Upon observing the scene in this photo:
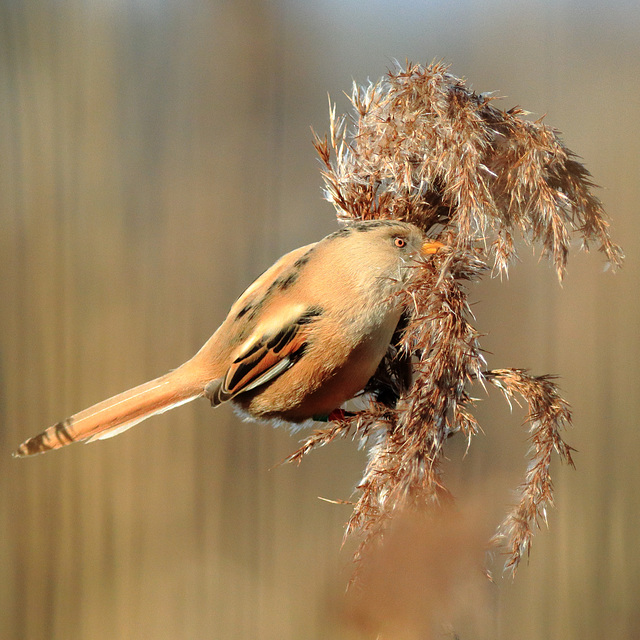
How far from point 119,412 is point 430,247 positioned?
42cm

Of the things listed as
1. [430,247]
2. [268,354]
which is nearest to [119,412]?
[268,354]

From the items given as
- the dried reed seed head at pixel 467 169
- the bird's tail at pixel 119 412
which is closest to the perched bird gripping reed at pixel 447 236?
the dried reed seed head at pixel 467 169

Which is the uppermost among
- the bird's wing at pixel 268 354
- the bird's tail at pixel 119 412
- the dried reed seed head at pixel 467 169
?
the dried reed seed head at pixel 467 169

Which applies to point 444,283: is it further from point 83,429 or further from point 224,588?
point 224,588

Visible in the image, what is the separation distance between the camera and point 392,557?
577 mm

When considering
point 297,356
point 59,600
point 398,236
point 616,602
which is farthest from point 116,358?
point 616,602

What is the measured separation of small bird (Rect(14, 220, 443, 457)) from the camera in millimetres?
590

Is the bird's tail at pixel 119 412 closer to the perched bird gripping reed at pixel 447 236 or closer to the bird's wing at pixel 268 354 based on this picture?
the bird's wing at pixel 268 354

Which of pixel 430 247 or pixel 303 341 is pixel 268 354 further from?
pixel 430 247

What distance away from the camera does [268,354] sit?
0.63m

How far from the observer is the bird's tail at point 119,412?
619mm

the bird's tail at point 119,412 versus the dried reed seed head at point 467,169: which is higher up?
the dried reed seed head at point 467,169

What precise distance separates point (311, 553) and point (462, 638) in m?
0.64

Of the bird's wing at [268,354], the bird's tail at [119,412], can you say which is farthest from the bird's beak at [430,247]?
the bird's tail at [119,412]
